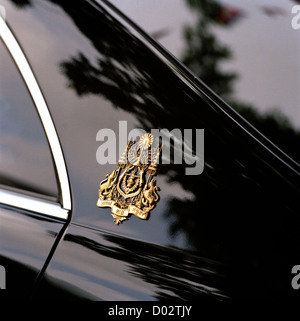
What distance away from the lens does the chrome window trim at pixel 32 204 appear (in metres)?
1.22

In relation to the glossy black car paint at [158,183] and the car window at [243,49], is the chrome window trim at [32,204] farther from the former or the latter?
the car window at [243,49]

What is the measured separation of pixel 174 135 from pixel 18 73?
0.49 m

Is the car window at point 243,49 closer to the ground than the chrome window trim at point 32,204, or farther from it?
farther from it

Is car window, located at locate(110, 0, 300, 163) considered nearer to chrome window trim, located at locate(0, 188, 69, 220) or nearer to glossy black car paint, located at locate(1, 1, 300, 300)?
glossy black car paint, located at locate(1, 1, 300, 300)

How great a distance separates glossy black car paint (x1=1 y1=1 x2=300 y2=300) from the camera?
3.39 ft

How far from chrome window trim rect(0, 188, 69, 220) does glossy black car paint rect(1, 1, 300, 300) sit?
31 millimetres

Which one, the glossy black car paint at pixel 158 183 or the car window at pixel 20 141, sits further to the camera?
the car window at pixel 20 141

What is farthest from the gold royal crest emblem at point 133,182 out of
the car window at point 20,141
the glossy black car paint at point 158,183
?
the car window at point 20,141

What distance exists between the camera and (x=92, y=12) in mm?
1282

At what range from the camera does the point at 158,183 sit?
44.7 inches

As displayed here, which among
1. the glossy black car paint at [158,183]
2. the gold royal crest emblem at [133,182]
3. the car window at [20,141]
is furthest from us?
the car window at [20,141]

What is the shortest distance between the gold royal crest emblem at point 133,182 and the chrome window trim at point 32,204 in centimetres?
12

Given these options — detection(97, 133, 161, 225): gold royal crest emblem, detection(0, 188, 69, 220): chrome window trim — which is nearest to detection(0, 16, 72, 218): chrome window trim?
detection(0, 188, 69, 220): chrome window trim

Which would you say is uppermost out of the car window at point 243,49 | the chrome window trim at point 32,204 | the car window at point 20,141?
the car window at point 243,49
